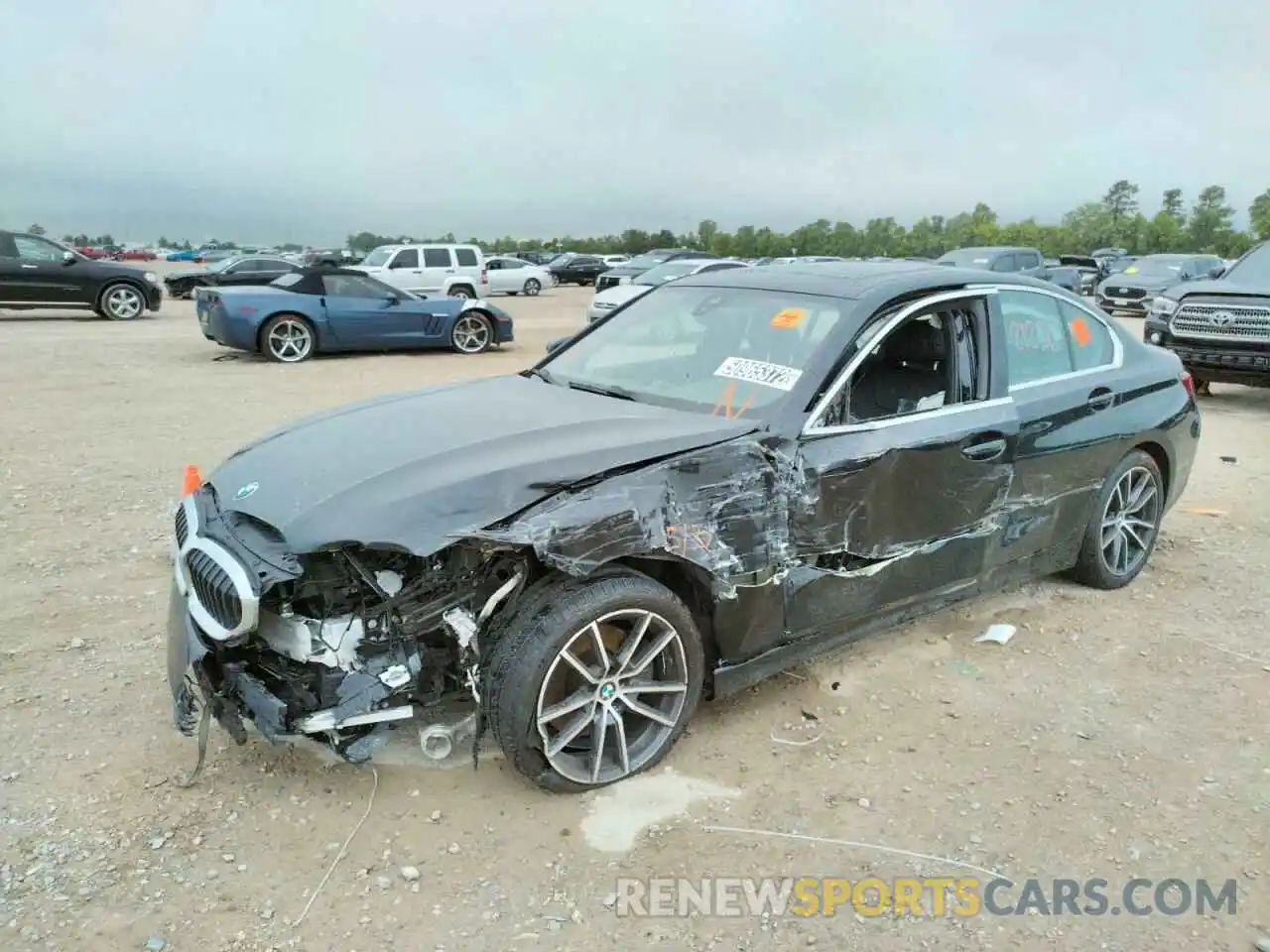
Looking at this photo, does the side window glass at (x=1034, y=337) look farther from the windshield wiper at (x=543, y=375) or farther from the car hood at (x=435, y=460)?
the windshield wiper at (x=543, y=375)

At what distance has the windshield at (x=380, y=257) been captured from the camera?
21328 mm

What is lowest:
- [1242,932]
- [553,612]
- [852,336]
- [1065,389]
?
[1242,932]

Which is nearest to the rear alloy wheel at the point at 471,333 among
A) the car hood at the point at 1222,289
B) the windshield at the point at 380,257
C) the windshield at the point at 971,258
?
the windshield at the point at 380,257

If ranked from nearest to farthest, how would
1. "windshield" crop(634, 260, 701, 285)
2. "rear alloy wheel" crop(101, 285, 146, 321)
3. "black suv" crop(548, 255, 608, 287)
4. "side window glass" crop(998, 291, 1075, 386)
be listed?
1. "side window glass" crop(998, 291, 1075, 386)
2. "windshield" crop(634, 260, 701, 285)
3. "rear alloy wheel" crop(101, 285, 146, 321)
4. "black suv" crop(548, 255, 608, 287)

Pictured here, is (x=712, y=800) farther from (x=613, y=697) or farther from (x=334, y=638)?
(x=334, y=638)

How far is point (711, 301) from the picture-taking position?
166 inches

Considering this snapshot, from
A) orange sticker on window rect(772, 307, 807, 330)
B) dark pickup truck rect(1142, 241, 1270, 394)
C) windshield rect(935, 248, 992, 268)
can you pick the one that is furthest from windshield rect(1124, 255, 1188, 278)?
orange sticker on window rect(772, 307, 807, 330)

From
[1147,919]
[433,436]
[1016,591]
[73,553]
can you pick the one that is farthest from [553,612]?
[73,553]

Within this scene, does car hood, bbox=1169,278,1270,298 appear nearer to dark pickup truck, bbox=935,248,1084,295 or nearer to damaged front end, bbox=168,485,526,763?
dark pickup truck, bbox=935,248,1084,295

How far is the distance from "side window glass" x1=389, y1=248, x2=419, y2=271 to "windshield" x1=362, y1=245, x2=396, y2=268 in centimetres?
17

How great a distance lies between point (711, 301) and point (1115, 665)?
2389 millimetres

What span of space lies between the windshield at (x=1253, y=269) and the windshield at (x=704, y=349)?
28.0ft

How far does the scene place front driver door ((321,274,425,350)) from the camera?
12914 millimetres

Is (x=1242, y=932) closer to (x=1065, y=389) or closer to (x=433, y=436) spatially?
(x=1065, y=389)
